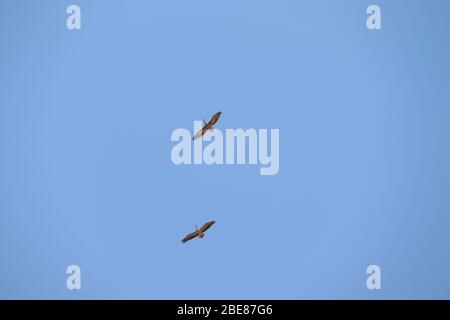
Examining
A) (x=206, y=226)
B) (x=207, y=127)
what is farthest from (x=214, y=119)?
(x=206, y=226)

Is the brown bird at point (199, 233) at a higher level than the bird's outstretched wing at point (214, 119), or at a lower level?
lower

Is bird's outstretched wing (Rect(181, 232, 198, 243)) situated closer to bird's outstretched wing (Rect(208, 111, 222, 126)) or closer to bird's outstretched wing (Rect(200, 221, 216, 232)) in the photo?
bird's outstretched wing (Rect(200, 221, 216, 232))

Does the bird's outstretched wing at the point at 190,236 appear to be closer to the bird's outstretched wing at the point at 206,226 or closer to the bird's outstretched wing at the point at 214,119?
the bird's outstretched wing at the point at 206,226

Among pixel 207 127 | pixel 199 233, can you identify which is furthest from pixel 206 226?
pixel 207 127

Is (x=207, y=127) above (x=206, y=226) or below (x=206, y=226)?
above

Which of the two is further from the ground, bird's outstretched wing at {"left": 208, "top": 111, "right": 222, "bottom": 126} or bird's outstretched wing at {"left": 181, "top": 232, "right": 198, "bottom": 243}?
bird's outstretched wing at {"left": 208, "top": 111, "right": 222, "bottom": 126}

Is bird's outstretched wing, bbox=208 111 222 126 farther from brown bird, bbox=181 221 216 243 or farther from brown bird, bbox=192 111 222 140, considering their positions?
brown bird, bbox=181 221 216 243

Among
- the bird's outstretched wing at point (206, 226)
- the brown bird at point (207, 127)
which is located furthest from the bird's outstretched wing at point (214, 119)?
the bird's outstretched wing at point (206, 226)

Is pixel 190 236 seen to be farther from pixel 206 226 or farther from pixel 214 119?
pixel 214 119

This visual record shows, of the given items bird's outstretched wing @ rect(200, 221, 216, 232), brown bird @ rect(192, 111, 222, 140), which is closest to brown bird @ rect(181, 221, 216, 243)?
bird's outstretched wing @ rect(200, 221, 216, 232)

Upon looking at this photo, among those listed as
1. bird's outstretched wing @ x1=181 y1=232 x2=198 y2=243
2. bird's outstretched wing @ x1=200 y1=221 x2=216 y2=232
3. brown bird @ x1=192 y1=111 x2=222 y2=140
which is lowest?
bird's outstretched wing @ x1=181 y1=232 x2=198 y2=243

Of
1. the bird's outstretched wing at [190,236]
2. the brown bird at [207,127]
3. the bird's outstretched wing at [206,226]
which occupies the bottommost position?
the bird's outstretched wing at [190,236]

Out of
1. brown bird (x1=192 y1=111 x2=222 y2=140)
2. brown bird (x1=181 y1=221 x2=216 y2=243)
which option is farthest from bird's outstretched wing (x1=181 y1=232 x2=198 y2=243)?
brown bird (x1=192 y1=111 x2=222 y2=140)
